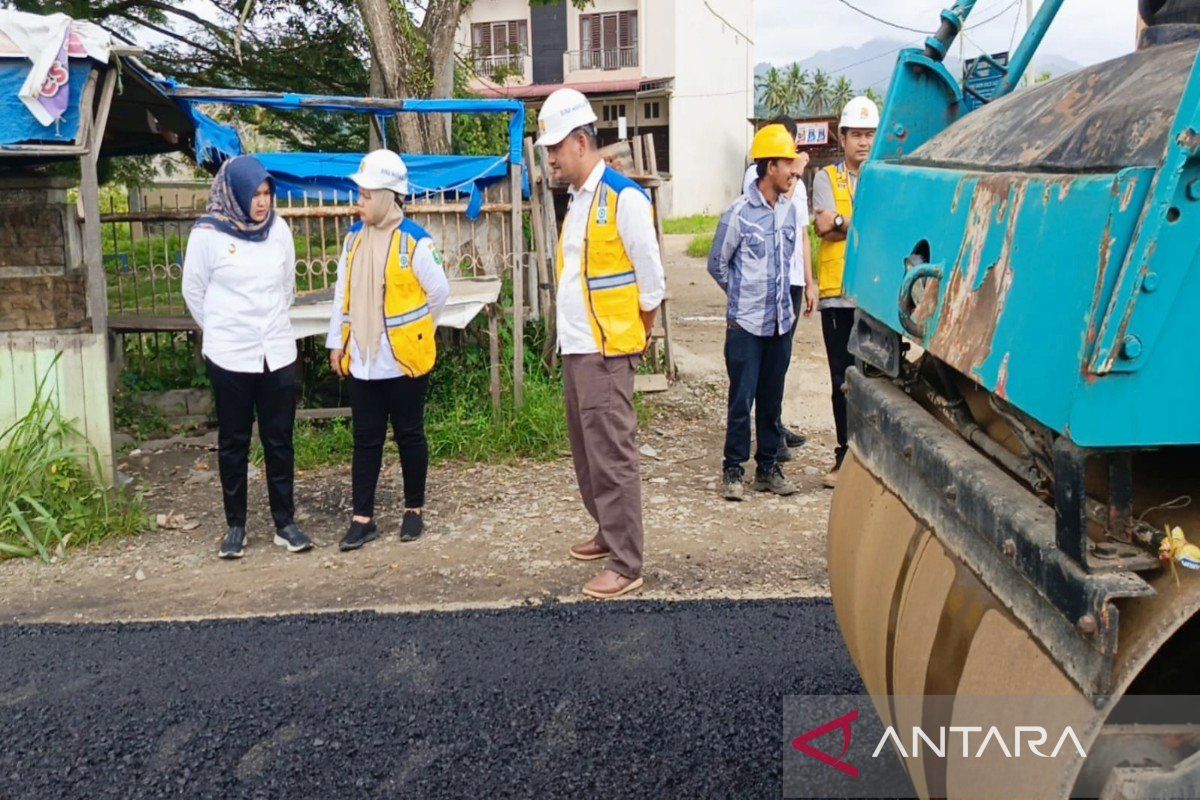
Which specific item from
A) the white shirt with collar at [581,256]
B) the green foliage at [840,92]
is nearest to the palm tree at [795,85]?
the green foliage at [840,92]

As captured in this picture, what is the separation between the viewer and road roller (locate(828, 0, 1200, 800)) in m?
1.54

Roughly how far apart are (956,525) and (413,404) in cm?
348

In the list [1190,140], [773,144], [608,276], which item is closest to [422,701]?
[608,276]

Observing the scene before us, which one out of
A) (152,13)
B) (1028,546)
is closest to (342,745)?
(1028,546)

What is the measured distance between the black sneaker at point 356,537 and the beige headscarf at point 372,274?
85cm

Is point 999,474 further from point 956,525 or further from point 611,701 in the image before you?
point 611,701

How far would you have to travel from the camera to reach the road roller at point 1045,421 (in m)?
1.54

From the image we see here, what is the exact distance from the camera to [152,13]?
40.4 ft

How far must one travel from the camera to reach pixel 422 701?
138 inches

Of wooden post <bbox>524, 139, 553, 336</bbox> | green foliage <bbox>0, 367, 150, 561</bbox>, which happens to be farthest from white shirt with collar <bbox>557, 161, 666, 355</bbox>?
wooden post <bbox>524, 139, 553, 336</bbox>

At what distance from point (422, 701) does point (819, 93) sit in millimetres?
60949

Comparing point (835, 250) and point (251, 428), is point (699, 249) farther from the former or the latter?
point (251, 428)

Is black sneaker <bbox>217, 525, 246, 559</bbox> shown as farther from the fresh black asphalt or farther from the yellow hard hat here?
the yellow hard hat

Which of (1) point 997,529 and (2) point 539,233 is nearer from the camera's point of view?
(1) point 997,529
